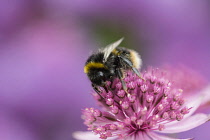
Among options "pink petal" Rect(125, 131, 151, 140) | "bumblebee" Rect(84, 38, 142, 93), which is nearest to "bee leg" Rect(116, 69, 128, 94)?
"bumblebee" Rect(84, 38, 142, 93)

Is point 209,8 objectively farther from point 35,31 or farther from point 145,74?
point 145,74

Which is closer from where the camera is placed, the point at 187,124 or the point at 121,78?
the point at 187,124

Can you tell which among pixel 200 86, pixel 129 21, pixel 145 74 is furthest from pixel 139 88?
pixel 129 21

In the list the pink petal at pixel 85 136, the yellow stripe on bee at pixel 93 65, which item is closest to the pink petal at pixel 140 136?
the pink petal at pixel 85 136

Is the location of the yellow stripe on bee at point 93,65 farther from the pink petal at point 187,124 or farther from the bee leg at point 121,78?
the pink petal at point 187,124

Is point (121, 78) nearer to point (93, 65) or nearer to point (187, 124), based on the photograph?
point (93, 65)

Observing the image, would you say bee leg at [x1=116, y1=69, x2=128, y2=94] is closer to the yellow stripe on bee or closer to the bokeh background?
the yellow stripe on bee

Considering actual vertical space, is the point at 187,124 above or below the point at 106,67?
below

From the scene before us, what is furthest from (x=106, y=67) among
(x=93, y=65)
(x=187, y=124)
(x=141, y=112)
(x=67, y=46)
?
(x=67, y=46)
